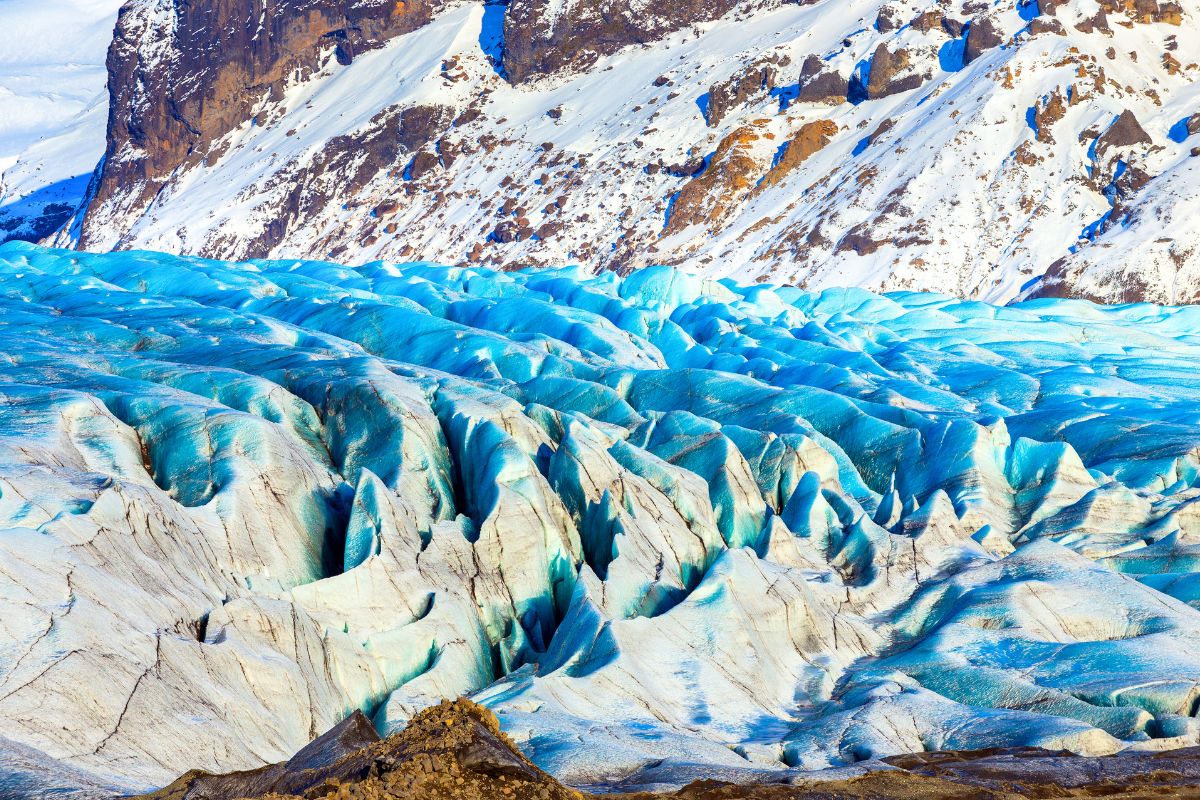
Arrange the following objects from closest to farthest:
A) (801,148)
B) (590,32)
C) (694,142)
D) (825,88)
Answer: (801,148), (825,88), (694,142), (590,32)

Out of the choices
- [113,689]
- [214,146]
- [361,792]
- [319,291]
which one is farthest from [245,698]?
[214,146]

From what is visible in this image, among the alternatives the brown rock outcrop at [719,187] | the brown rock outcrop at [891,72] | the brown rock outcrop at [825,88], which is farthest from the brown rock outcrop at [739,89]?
the brown rock outcrop at [891,72]

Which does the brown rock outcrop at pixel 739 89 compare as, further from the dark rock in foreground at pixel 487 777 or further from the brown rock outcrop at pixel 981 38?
the dark rock in foreground at pixel 487 777

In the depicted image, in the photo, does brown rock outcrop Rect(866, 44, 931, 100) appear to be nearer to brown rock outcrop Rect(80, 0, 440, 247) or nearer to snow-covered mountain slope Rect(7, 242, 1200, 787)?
brown rock outcrop Rect(80, 0, 440, 247)

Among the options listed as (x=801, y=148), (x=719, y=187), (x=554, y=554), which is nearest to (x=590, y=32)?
(x=719, y=187)

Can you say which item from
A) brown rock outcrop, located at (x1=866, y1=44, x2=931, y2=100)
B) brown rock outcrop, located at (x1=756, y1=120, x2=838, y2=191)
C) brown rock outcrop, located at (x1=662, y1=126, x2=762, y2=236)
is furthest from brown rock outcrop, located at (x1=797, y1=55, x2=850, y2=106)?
brown rock outcrop, located at (x1=662, y1=126, x2=762, y2=236)

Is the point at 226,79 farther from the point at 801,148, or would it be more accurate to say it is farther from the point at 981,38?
the point at 981,38
